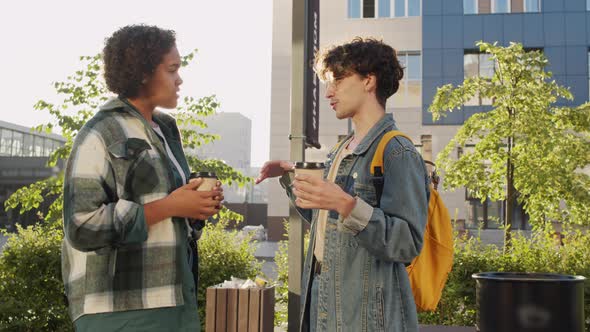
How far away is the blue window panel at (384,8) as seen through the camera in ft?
107

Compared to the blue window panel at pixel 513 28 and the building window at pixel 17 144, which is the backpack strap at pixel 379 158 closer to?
the blue window panel at pixel 513 28

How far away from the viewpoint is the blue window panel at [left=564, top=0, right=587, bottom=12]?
31.4 m

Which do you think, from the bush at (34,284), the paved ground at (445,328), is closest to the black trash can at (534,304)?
the paved ground at (445,328)

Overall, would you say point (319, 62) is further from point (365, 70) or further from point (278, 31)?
point (278, 31)

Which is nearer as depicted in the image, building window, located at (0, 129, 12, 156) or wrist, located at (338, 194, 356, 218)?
wrist, located at (338, 194, 356, 218)

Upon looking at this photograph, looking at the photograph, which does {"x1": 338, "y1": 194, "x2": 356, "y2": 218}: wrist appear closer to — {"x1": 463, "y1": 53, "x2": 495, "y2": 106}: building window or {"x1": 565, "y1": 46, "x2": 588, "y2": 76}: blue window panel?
{"x1": 463, "y1": 53, "x2": 495, "y2": 106}: building window

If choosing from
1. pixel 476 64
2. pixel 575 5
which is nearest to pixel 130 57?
pixel 476 64

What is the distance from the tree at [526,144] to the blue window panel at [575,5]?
1925 centimetres

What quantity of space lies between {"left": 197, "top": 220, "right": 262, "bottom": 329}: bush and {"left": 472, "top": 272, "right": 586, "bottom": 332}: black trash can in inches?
116

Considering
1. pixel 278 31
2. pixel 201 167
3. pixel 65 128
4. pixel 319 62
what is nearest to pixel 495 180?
pixel 201 167

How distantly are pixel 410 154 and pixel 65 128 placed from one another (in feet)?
30.7

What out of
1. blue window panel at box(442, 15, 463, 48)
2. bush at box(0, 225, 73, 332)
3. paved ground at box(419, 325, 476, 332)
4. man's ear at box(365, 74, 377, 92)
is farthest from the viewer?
blue window panel at box(442, 15, 463, 48)

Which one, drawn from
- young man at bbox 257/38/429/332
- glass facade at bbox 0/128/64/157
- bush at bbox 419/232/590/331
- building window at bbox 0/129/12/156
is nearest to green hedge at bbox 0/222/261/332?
bush at bbox 419/232/590/331

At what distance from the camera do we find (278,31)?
3503cm
